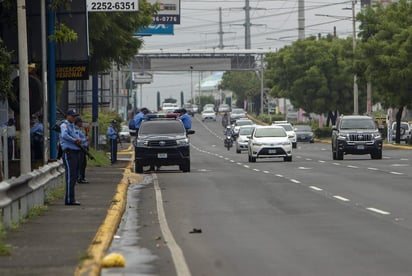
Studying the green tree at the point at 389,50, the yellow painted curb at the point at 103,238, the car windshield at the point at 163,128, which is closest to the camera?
the yellow painted curb at the point at 103,238

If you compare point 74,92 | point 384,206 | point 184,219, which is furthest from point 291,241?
point 74,92

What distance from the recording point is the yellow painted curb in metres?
13.3

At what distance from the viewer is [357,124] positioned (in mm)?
51125

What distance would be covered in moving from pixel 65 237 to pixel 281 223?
4.27 m

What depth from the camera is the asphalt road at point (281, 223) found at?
14461 mm

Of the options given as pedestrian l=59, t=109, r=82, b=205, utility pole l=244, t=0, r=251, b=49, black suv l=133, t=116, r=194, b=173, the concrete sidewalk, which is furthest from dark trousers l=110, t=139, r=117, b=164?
utility pole l=244, t=0, r=251, b=49

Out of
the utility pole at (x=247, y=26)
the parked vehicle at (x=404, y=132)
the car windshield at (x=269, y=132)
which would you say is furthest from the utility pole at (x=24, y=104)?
the utility pole at (x=247, y=26)

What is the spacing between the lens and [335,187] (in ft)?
98.3

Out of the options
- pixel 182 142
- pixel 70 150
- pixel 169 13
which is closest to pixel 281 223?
pixel 70 150

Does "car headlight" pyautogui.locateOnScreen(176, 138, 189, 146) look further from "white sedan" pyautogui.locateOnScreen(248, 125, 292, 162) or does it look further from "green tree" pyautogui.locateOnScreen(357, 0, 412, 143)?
"green tree" pyautogui.locateOnScreen(357, 0, 412, 143)

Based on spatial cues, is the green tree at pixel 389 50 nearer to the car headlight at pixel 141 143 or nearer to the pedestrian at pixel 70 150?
the car headlight at pixel 141 143

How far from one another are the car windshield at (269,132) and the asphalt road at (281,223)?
14.0 m

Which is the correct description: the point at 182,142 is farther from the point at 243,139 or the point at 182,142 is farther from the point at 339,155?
the point at 243,139

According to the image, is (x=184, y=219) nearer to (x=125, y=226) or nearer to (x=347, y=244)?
(x=125, y=226)
